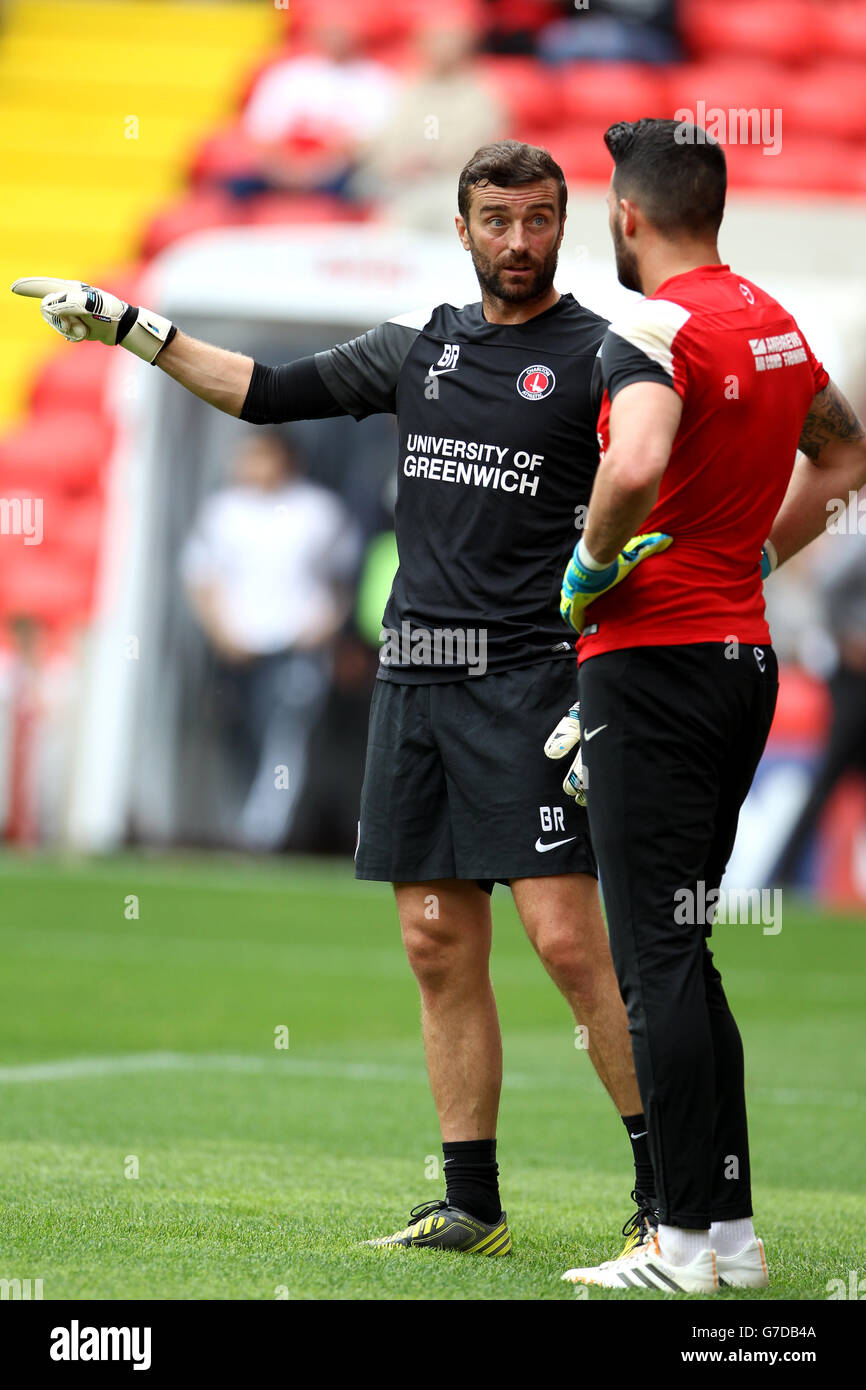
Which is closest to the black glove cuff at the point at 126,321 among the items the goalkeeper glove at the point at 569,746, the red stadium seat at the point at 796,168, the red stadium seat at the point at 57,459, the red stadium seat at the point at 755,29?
the goalkeeper glove at the point at 569,746

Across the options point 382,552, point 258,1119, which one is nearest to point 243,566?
point 382,552

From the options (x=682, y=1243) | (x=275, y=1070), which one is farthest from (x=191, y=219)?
(x=682, y=1243)

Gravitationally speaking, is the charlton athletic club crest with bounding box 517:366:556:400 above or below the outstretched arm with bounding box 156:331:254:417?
below

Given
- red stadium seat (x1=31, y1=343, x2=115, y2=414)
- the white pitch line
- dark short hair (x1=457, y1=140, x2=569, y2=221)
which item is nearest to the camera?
dark short hair (x1=457, y1=140, x2=569, y2=221)

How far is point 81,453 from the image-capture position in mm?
18312

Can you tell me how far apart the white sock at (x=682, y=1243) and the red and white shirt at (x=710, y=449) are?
1063 mm

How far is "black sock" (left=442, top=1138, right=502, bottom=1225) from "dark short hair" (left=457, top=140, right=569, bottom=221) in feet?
6.53

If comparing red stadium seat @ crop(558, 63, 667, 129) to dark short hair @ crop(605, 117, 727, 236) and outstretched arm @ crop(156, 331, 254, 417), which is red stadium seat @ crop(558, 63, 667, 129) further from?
dark short hair @ crop(605, 117, 727, 236)

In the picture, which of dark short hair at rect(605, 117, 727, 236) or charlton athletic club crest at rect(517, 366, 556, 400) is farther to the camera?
charlton athletic club crest at rect(517, 366, 556, 400)

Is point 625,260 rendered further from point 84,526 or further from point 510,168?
point 84,526

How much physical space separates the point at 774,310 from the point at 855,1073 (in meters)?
4.48

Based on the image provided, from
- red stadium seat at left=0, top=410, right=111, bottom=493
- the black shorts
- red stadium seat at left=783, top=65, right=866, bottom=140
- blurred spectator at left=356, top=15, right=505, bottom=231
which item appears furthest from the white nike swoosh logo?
red stadium seat at left=783, top=65, right=866, bottom=140

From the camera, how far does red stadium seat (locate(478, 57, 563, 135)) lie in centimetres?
1975

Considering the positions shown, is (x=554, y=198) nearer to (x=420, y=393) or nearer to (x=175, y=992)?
(x=420, y=393)
